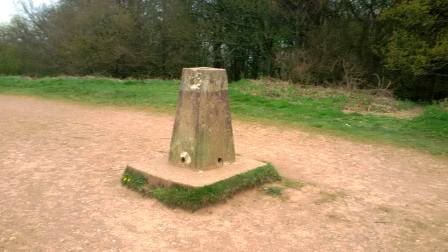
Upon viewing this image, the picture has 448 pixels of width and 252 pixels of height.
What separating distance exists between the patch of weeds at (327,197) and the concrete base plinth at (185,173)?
32.4 inches

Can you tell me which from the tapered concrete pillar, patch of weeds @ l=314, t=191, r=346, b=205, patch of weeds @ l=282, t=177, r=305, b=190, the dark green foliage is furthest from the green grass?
the dark green foliage

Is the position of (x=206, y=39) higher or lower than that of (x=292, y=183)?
higher

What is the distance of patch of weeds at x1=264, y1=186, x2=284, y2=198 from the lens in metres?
4.71

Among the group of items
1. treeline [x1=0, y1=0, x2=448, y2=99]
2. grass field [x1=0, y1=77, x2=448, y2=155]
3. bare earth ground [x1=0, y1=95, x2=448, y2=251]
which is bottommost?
bare earth ground [x1=0, y1=95, x2=448, y2=251]

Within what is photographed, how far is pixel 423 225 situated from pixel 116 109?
7368 millimetres

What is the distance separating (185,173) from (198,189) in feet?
1.58

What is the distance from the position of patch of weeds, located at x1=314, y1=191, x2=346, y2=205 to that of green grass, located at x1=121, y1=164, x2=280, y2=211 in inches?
24.7

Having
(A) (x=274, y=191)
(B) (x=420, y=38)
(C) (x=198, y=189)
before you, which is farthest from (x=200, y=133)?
(B) (x=420, y=38)

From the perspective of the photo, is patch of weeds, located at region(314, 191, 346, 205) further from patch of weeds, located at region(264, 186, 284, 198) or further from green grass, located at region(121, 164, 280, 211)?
green grass, located at region(121, 164, 280, 211)

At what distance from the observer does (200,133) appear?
15.9ft

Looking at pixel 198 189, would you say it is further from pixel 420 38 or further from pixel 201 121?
pixel 420 38

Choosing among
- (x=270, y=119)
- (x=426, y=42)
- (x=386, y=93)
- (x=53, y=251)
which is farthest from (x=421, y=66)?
(x=53, y=251)

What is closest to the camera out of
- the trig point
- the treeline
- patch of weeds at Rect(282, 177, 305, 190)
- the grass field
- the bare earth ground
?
the bare earth ground

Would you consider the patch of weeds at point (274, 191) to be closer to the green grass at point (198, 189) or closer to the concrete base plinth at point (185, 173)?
the green grass at point (198, 189)
